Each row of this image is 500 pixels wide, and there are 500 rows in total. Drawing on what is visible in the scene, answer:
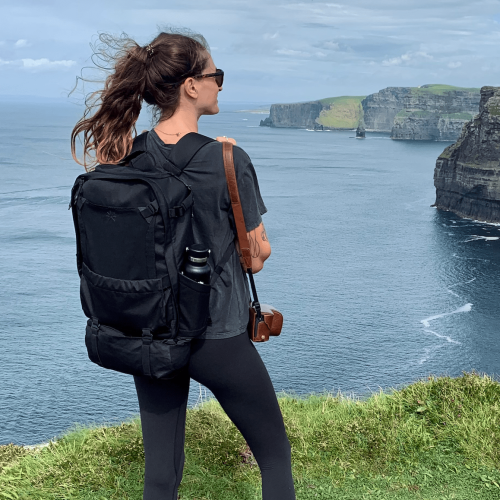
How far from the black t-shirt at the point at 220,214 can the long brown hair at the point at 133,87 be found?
21 centimetres

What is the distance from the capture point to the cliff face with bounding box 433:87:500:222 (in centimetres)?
12469

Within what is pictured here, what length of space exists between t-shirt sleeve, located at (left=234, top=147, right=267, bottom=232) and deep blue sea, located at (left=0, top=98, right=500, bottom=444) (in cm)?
3179

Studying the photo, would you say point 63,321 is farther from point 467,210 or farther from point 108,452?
point 467,210

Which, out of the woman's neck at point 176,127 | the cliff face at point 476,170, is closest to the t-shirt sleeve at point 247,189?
the woman's neck at point 176,127

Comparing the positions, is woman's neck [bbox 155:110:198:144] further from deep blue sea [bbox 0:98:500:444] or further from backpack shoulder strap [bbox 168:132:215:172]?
deep blue sea [bbox 0:98:500:444]

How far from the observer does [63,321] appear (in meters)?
67.9

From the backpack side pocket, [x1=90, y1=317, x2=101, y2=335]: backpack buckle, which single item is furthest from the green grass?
the backpack side pocket

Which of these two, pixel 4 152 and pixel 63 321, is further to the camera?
pixel 4 152

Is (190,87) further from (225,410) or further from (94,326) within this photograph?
(225,410)

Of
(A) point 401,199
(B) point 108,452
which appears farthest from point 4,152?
(B) point 108,452

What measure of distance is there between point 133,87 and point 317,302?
72769 millimetres

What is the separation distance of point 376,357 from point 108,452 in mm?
57707

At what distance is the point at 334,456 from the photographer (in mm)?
6273

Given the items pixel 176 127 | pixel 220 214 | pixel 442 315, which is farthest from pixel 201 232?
pixel 442 315
